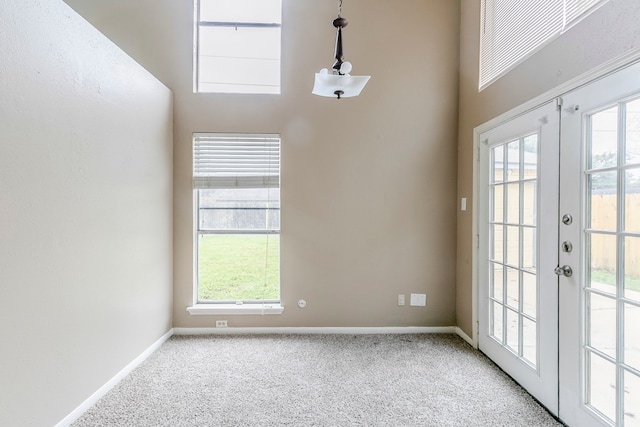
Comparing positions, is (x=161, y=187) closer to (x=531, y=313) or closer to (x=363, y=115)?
(x=363, y=115)

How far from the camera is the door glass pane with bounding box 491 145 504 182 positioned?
250cm

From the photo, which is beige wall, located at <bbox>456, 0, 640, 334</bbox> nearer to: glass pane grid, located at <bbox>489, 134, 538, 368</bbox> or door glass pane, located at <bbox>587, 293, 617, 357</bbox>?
glass pane grid, located at <bbox>489, 134, 538, 368</bbox>

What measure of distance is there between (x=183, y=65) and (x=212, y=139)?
31.8 inches

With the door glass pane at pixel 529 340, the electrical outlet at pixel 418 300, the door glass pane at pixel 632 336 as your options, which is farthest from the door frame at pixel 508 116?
the door glass pane at pixel 632 336

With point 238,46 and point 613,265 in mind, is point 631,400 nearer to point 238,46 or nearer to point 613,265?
point 613,265

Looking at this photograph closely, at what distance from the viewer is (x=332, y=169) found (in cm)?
313

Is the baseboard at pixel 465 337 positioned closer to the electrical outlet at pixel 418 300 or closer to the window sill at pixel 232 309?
the electrical outlet at pixel 418 300

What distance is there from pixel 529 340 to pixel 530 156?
1372 mm

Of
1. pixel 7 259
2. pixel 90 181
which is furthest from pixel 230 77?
pixel 7 259

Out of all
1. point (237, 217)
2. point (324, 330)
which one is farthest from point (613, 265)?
point (237, 217)

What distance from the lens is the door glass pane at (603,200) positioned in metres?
1.59

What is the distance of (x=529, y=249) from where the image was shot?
2.19 metres

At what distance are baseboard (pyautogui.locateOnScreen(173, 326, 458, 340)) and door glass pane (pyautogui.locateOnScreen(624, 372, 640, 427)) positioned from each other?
1654 millimetres

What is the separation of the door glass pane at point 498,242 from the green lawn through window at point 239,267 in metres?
2.09
